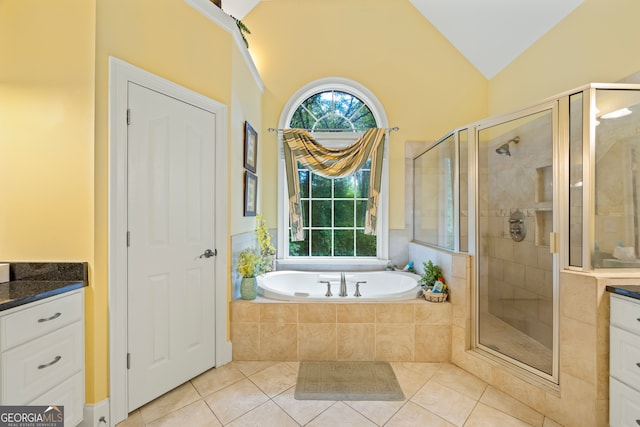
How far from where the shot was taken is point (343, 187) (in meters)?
3.23

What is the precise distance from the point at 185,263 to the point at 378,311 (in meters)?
1.51

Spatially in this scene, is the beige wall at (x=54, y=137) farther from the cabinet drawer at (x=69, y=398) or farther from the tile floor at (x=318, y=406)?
the tile floor at (x=318, y=406)

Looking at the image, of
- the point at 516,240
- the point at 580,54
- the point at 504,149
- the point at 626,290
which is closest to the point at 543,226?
the point at 516,240

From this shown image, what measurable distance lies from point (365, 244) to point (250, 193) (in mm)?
1507

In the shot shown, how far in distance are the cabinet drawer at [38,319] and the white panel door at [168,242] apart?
0.26 m

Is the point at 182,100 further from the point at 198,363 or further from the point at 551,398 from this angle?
the point at 551,398

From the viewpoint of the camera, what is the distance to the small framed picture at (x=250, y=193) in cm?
248

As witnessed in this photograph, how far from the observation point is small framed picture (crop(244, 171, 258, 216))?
2.48 meters

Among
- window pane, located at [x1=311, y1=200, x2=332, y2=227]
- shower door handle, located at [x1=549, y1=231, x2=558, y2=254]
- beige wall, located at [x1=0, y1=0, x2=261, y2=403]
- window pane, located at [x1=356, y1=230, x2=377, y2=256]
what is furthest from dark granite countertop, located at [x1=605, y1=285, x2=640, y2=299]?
beige wall, located at [x1=0, y1=0, x2=261, y2=403]

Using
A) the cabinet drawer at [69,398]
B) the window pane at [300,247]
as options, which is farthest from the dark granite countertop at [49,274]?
the window pane at [300,247]

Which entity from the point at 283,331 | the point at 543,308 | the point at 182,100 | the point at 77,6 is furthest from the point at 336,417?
the point at 77,6

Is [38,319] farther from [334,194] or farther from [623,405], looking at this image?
[623,405]

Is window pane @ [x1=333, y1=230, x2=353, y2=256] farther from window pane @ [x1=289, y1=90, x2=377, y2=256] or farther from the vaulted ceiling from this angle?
the vaulted ceiling

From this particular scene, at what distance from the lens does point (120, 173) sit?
154cm
